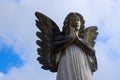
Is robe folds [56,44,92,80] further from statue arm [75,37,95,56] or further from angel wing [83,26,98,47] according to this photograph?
angel wing [83,26,98,47]

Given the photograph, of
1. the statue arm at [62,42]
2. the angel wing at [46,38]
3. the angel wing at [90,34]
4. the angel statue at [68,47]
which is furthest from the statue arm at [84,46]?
the angel wing at [90,34]

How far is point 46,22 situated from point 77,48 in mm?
Result: 1595

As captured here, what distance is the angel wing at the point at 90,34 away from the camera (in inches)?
521

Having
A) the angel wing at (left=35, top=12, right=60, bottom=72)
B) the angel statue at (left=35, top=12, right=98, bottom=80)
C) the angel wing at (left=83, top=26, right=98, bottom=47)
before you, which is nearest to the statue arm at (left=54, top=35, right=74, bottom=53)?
the angel statue at (left=35, top=12, right=98, bottom=80)

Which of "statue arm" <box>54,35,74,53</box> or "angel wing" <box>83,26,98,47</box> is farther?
"angel wing" <box>83,26,98,47</box>

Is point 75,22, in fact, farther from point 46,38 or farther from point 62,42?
point 46,38

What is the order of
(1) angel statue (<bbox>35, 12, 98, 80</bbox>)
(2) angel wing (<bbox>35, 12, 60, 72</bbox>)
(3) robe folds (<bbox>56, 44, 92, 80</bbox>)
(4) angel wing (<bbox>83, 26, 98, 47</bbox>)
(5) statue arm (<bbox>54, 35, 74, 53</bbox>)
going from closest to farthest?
(3) robe folds (<bbox>56, 44, 92, 80</bbox>)
(1) angel statue (<bbox>35, 12, 98, 80</bbox>)
(5) statue arm (<bbox>54, 35, 74, 53</bbox>)
(2) angel wing (<bbox>35, 12, 60, 72</bbox>)
(4) angel wing (<bbox>83, 26, 98, 47</bbox>)

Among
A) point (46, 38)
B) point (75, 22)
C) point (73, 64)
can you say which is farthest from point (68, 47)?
point (46, 38)

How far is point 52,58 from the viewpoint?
1227 centimetres

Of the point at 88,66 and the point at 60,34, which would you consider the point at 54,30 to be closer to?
the point at 60,34

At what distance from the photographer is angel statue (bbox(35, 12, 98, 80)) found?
11531 millimetres

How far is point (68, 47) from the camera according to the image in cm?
1215

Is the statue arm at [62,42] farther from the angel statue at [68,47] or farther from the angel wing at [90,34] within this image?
the angel wing at [90,34]

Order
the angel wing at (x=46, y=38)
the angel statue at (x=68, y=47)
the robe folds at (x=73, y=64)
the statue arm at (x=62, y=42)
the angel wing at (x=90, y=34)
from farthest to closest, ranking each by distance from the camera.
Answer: the angel wing at (x=90, y=34) → the angel wing at (x=46, y=38) → the statue arm at (x=62, y=42) → the angel statue at (x=68, y=47) → the robe folds at (x=73, y=64)
